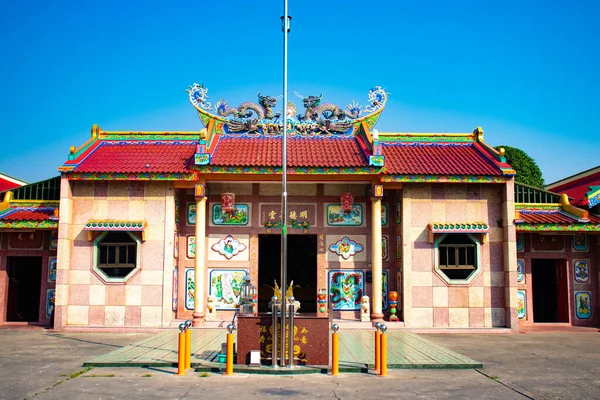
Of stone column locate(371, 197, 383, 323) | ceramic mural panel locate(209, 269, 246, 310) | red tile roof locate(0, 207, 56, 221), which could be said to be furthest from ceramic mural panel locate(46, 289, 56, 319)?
stone column locate(371, 197, 383, 323)

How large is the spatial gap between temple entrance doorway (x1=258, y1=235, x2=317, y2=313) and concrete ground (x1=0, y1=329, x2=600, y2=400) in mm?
10112

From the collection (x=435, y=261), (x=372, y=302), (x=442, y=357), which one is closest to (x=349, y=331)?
(x=372, y=302)

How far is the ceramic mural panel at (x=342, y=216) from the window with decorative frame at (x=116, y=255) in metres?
5.53

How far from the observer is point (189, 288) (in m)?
16.9

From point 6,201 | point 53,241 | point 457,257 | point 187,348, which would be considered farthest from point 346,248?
point 6,201

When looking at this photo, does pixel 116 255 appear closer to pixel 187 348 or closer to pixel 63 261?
pixel 63 261

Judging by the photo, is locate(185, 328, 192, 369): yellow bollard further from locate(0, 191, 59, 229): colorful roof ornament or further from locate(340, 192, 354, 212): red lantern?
locate(340, 192, 354, 212): red lantern

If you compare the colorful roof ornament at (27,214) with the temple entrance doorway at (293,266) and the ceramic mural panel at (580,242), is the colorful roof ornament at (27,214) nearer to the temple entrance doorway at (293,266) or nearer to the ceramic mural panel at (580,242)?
the temple entrance doorway at (293,266)

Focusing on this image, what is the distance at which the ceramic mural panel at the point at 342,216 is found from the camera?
17.3 meters

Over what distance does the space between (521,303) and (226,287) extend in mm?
8568

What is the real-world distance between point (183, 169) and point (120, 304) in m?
4.03

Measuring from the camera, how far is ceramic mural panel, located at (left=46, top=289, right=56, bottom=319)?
16.5 m

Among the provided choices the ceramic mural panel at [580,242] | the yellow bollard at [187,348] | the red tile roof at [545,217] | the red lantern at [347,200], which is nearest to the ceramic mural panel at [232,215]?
the red lantern at [347,200]

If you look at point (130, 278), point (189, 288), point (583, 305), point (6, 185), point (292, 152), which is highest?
point (292, 152)
